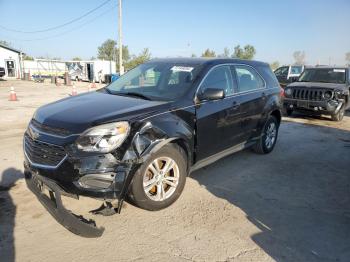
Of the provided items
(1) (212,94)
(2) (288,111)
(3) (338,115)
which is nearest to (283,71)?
(2) (288,111)

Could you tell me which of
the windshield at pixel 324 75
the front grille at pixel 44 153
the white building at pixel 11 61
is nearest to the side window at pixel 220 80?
the front grille at pixel 44 153

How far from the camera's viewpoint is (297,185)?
500 centimetres

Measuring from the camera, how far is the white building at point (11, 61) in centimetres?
3822

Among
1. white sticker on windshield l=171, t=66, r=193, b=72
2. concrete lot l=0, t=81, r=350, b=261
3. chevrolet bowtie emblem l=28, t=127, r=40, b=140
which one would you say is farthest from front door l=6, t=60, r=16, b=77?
chevrolet bowtie emblem l=28, t=127, r=40, b=140

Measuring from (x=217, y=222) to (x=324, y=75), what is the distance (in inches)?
392

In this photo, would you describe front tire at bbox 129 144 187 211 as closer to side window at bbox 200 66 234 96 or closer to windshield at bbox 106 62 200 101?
windshield at bbox 106 62 200 101

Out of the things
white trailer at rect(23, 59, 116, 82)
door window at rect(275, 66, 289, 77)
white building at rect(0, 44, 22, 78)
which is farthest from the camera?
white building at rect(0, 44, 22, 78)

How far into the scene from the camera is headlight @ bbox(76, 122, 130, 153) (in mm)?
3328

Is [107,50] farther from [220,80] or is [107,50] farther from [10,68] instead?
[220,80]

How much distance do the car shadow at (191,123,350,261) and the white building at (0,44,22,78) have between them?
1537 inches

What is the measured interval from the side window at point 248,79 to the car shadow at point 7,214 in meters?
3.76

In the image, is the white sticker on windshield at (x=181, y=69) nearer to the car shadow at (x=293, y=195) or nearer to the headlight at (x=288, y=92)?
the car shadow at (x=293, y=195)

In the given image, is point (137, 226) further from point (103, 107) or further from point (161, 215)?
point (103, 107)

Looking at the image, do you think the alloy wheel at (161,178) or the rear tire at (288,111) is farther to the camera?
the rear tire at (288,111)
